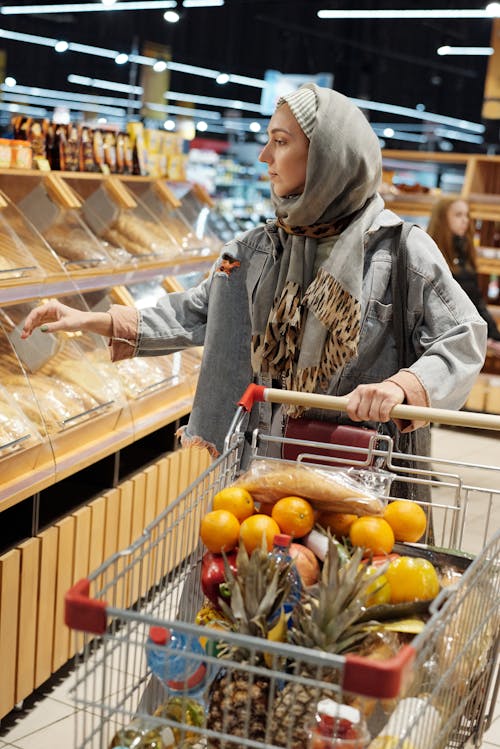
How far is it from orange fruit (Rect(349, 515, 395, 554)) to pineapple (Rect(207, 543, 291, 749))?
0.90 ft

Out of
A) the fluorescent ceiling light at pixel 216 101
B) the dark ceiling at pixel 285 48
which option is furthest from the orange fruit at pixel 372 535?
the fluorescent ceiling light at pixel 216 101

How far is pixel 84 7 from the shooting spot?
11.9 metres

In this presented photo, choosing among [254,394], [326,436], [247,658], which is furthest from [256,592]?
[326,436]

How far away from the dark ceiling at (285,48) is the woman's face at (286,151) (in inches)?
473

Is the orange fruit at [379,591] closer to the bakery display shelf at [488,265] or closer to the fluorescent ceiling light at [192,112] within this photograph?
the bakery display shelf at [488,265]

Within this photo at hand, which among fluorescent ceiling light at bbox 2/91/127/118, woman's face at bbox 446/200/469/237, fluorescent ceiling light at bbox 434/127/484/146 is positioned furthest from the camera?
fluorescent ceiling light at bbox 2/91/127/118

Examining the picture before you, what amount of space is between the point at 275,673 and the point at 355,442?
0.93 metres

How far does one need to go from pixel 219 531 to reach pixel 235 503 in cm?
9

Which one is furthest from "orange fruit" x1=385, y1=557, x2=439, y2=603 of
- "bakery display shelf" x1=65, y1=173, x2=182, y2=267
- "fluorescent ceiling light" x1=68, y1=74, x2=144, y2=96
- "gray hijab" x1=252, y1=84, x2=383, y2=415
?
"fluorescent ceiling light" x1=68, y1=74, x2=144, y2=96

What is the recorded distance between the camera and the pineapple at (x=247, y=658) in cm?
129

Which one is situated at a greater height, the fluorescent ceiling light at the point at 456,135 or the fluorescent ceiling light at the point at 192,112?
the fluorescent ceiling light at the point at 192,112

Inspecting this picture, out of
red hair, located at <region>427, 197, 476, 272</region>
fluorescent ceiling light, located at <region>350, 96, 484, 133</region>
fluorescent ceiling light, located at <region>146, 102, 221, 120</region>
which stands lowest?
red hair, located at <region>427, 197, 476, 272</region>

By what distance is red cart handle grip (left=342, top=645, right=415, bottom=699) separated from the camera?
40.7 inches

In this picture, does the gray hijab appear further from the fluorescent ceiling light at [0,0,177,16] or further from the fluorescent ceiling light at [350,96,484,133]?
the fluorescent ceiling light at [350,96,484,133]
